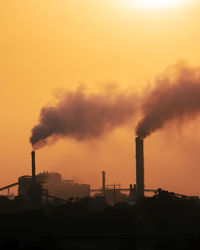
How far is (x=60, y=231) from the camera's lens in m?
94.6

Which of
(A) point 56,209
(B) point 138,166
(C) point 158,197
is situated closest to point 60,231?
(A) point 56,209

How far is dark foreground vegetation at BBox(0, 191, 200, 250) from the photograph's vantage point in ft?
250

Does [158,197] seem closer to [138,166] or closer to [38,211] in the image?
[138,166]

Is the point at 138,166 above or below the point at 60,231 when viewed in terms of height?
above

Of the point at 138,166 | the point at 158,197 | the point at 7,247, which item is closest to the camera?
the point at 7,247

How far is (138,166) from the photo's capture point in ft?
458

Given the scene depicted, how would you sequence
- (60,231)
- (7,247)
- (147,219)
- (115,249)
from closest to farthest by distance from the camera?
(7,247) < (115,249) < (60,231) < (147,219)

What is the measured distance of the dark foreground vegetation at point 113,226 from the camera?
76.3 meters

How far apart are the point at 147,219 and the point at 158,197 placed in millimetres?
23821

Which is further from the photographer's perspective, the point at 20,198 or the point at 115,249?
the point at 20,198

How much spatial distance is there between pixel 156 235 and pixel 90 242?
934 cm

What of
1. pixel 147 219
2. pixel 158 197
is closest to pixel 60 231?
pixel 147 219

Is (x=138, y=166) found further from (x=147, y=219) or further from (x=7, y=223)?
(x=7, y=223)

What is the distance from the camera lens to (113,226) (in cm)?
9819
